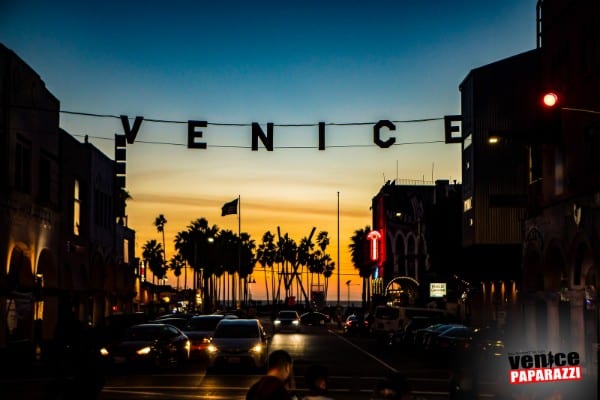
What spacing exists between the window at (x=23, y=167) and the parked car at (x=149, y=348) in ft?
40.4

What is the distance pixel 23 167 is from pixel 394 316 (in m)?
22.7

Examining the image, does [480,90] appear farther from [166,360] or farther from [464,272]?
[166,360]

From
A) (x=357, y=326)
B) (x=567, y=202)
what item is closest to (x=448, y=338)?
(x=567, y=202)

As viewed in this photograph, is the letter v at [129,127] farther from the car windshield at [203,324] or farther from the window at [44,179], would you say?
the window at [44,179]

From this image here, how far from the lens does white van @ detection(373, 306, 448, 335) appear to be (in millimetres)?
54594

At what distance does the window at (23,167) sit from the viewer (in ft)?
134

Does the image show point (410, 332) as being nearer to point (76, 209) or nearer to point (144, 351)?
point (76, 209)

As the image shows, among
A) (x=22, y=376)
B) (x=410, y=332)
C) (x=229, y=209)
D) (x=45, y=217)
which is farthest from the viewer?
(x=229, y=209)

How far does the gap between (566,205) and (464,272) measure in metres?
24.2

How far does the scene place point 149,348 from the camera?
29469mm

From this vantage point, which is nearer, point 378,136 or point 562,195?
point 378,136

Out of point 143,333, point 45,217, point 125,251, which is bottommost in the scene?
point 143,333

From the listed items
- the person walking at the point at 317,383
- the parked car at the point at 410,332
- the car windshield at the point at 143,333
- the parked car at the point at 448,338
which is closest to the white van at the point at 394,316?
the parked car at the point at 410,332

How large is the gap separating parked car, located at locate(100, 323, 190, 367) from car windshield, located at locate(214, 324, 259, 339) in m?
1.62
